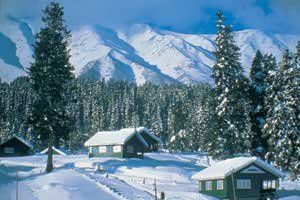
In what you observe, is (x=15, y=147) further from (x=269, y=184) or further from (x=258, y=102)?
(x=269, y=184)

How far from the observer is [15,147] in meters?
107

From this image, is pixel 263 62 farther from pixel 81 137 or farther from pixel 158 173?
pixel 81 137

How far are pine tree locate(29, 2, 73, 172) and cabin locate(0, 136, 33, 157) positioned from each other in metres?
41.7

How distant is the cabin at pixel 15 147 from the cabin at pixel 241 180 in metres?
50.8

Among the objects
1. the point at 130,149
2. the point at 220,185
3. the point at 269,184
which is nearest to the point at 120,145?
the point at 130,149

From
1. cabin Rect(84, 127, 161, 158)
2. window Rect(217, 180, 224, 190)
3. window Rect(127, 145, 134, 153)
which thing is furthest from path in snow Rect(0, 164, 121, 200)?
window Rect(127, 145, 134, 153)

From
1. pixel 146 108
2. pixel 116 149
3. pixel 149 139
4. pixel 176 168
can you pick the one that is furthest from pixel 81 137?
pixel 176 168

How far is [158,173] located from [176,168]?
6097 millimetres

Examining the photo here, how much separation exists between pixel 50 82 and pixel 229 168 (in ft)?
75.5

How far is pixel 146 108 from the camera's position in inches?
6806

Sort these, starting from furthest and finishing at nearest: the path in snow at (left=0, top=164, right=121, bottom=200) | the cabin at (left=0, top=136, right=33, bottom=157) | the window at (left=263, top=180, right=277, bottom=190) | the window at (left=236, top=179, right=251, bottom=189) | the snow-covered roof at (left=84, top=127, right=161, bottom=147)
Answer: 1. the cabin at (left=0, top=136, right=33, bottom=157)
2. the snow-covered roof at (left=84, top=127, right=161, bottom=147)
3. the window at (left=263, top=180, right=277, bottom=190)
4. the window at (left=236, top=179, right=251, bottom=189)
5. the path in snow at (left=0, top=164, right=121, bottom=200)

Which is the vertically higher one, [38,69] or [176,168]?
[38,69]

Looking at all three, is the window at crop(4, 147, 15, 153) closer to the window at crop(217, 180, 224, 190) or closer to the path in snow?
the path in snow

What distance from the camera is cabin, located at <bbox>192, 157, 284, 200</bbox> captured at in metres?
63.1
